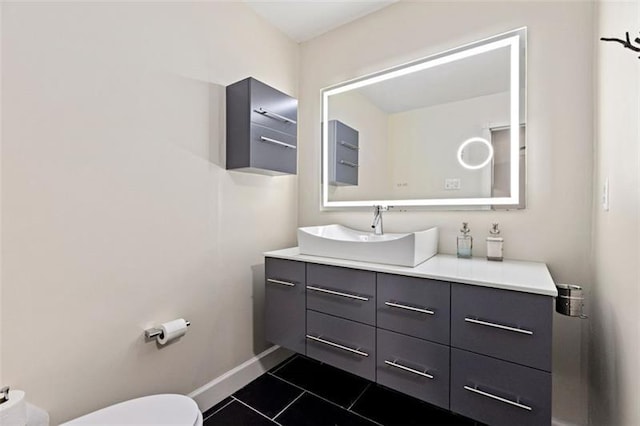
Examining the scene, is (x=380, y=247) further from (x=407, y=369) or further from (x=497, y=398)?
(x=497, y=398)

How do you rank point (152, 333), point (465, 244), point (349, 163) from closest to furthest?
point (152, 333) → point (465, 244) → point (349, 163)

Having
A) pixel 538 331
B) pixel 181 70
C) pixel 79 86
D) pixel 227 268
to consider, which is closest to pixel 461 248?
pixel 538 331

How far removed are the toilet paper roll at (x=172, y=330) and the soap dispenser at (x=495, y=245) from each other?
1596mm

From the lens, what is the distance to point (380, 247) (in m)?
1.41

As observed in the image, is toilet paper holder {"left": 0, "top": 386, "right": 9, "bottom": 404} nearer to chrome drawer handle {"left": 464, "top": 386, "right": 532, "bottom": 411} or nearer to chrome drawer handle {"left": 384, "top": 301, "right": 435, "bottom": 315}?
chrome drawer handle {"left": 384, "top": 301, "right": 435, "bottom": 315}

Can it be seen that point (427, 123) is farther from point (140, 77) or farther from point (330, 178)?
point (140, 77)

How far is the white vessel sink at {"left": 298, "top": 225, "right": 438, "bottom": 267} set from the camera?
134cm

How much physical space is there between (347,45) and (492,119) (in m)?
1.13

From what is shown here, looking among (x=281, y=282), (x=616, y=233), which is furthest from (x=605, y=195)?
(x=281, y=282)

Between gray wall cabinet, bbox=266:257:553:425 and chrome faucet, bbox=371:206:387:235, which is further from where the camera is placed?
chrome faucet, bbox=371:206:387:235

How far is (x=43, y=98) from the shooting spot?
3.46 feet

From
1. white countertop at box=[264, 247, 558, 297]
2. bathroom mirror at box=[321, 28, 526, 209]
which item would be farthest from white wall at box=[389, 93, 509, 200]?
white countertop at box=[264, 247, 558, 297]

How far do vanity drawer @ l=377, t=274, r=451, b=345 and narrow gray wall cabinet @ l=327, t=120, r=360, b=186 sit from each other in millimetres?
971

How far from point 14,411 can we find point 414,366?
1382mm
